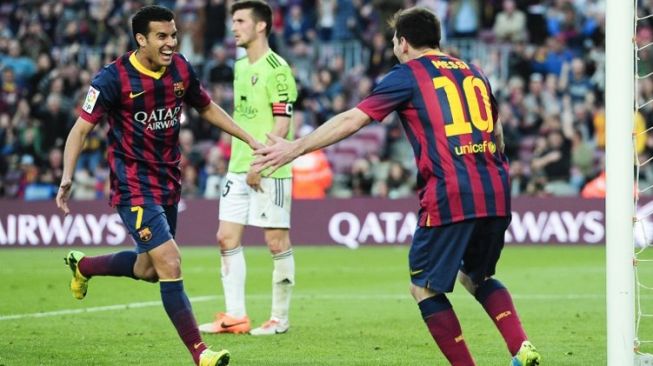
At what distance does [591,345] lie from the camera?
9070 mm

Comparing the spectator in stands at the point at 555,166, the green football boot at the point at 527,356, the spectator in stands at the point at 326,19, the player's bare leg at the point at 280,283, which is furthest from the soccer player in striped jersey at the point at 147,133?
the spectator in stands at the point at 326,19

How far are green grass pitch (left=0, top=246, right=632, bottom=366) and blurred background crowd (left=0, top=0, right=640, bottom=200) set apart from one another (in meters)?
3.80

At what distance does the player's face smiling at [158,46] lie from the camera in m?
8.01

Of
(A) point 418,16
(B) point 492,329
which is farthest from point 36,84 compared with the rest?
(A) point 418,16

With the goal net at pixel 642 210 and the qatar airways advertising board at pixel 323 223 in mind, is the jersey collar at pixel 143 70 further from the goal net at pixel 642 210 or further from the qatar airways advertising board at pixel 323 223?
the qatar airways advertising board at pixel 323 223

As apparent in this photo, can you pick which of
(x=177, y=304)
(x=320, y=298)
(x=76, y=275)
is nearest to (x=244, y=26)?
(x=76, y=275)

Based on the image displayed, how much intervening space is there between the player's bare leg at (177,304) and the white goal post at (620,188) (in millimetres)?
2219

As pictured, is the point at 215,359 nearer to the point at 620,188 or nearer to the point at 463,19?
the point at 620,188

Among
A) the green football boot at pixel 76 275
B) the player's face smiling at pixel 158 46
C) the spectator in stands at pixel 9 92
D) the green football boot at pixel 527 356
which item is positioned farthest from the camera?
the spectator in stands at pixel 9 92

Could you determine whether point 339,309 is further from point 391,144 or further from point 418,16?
point 391,144

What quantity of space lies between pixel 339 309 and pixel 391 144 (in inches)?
447

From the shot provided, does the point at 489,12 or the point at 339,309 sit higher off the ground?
the point at 489,12

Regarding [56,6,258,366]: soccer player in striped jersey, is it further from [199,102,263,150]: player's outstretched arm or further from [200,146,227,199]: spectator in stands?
[200,146,227,199]: spectator in stands

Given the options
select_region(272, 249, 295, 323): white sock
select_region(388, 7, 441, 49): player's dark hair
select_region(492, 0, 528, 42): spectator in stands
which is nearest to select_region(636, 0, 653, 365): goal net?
select_region(388, 7, 441, 49): player's dark hair
